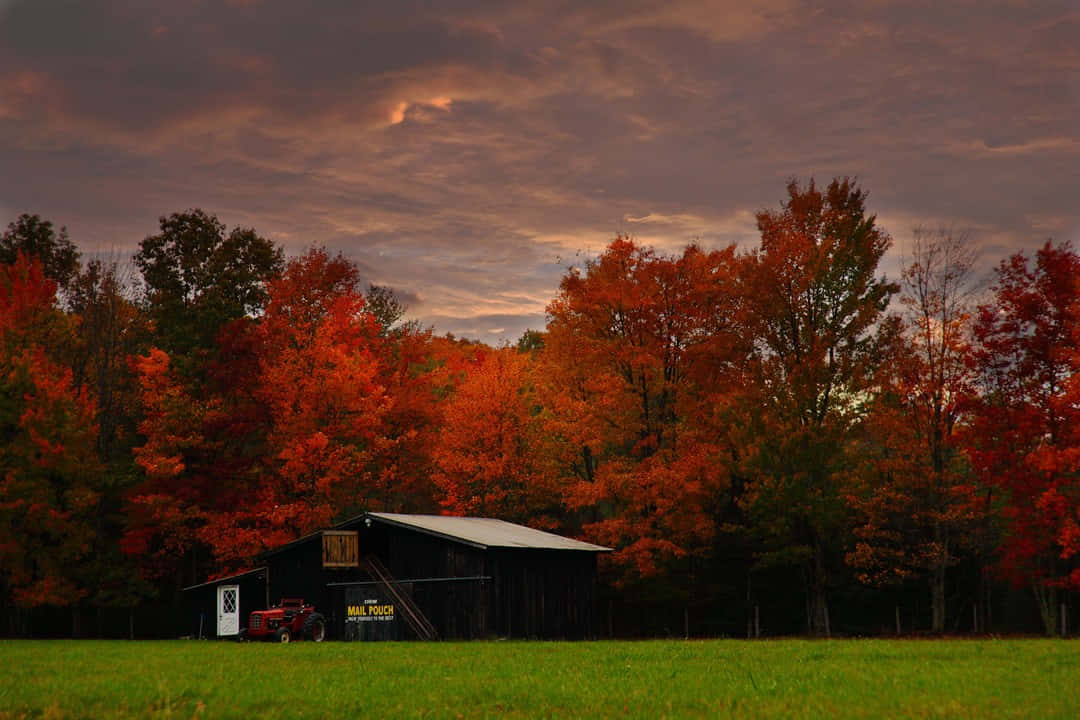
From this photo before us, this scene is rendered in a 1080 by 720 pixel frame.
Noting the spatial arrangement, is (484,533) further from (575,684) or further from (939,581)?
(575,684)

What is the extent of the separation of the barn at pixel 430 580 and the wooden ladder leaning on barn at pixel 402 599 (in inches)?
1.6

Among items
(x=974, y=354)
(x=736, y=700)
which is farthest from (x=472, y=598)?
(x=736, y=700)

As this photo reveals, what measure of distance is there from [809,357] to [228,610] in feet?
96.3

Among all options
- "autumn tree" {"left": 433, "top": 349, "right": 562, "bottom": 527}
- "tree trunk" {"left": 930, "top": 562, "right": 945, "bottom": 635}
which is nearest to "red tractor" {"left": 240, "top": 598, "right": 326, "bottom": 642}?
"autumn tree" {"left": 433, "top": 349, "right": 562, "bottom": 527}

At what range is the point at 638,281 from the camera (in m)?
51.3

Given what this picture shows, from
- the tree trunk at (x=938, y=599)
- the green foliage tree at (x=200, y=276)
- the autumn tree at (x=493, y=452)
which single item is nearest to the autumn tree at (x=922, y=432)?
the tree trunk at (x=938, y=599)

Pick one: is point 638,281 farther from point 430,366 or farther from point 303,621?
point 430,366

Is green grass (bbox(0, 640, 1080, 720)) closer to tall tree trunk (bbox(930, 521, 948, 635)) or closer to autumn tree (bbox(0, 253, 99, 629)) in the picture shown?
tall tree trunk (bbox(930, 521, 948, 635))

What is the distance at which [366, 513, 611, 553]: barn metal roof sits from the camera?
141ft

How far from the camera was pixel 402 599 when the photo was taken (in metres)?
44.7

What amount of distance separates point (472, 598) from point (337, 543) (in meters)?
6.76

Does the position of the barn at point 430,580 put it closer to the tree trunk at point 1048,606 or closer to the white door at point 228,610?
the white door at point 228,610

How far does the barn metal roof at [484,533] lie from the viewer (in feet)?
141

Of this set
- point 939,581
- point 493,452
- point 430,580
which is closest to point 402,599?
point 430,580
